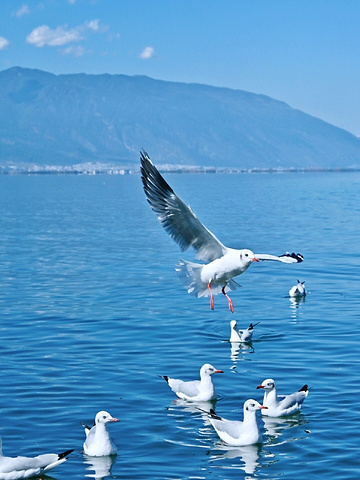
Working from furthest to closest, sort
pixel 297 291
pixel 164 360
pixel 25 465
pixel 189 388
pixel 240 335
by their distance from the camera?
pixel 297 291
pixel 240 335
pixel 164 360
pixel 189 388
pixel 25 465

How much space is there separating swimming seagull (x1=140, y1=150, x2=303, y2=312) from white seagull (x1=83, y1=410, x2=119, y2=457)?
4109 mm

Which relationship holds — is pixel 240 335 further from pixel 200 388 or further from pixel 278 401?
pixel 278 401

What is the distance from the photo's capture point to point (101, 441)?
13664 mm

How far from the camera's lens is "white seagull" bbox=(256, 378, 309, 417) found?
15688 millimetres

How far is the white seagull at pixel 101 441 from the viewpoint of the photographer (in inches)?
538

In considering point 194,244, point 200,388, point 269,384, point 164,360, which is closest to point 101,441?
point 200,388

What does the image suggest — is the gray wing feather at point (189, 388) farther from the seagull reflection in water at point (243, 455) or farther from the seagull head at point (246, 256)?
the seagull head at point (246, 256)

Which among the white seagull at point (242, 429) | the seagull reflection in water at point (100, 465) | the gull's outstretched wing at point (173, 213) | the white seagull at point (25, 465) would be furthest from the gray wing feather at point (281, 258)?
the white seagull at point (25, 465)

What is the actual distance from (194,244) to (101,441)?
605 cm

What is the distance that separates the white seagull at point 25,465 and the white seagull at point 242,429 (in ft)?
9.63

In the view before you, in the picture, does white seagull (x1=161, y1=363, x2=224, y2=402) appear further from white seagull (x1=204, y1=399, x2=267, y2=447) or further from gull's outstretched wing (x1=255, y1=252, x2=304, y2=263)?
gull's outstretched wing (x1=255, y1=252, x2=304, y2=263)

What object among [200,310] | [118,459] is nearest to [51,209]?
[200,310]

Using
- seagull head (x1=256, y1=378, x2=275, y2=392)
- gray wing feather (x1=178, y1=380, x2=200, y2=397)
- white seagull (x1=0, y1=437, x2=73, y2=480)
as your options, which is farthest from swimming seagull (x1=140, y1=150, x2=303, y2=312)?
white seagull (x1=0, y1=437, x2=73, y2=480)

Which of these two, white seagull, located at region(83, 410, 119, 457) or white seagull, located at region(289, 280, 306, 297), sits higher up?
white seagull, located at region(289, 280, 306, 297)
